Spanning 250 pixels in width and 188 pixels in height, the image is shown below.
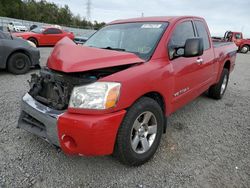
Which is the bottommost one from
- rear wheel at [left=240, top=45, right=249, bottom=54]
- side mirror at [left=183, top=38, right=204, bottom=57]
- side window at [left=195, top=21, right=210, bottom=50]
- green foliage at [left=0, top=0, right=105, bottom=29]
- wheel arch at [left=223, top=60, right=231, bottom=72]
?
rear wheel at [left=240, top=45, right=249, bottom=54]

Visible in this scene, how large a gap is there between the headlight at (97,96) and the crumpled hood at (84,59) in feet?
0.75

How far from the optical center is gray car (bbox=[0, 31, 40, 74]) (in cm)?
648

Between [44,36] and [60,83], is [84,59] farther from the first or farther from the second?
[44,36]

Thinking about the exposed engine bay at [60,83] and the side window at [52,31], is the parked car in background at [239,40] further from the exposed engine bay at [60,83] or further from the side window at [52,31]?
the exposed engine bay at [60,83]

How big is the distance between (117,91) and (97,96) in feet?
0.65

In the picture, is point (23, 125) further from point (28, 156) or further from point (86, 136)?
point (86, 136)

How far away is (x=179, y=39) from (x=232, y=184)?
2.01m

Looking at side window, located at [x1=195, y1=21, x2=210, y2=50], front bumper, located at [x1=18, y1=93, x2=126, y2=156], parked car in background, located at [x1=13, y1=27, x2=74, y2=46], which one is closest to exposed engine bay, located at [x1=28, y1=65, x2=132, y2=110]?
front bumper, located at [x1=18, y1=93, x2=126, y2=156]

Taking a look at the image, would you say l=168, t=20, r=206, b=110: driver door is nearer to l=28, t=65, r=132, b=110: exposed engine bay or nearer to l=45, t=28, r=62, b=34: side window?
l=28, t=65, r=132, b=110: exposed engine bay

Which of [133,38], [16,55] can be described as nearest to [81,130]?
[133,38]

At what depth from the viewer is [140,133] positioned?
8.71 feet

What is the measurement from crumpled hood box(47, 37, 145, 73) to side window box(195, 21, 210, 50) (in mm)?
1908

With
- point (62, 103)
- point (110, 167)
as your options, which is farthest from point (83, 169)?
point (62, 103)

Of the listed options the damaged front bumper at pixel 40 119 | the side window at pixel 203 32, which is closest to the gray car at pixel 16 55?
the damaged front bumper at pixel 40 119
